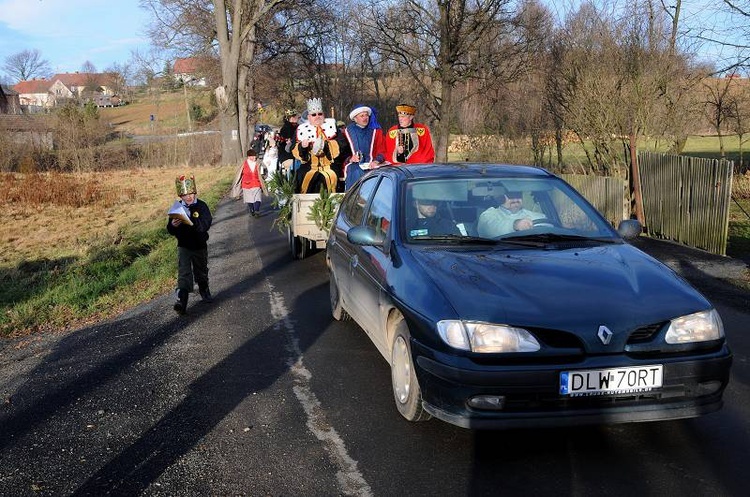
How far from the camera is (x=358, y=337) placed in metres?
6.96

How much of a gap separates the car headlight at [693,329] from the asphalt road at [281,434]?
64cm

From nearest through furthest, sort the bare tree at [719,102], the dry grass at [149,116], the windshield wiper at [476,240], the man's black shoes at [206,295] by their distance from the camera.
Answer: the windshield wiper at [476,240] < the man's black shoes at [206,295] < the bare tree at [719,102] < the dry grass at [149,116]

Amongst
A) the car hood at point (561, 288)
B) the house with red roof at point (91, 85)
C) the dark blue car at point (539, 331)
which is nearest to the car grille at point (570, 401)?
the dark blue car at point (539, 331)

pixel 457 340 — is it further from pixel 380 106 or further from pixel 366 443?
pixel 380 106

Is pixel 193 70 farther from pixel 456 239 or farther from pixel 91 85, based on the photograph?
pixel 91 85

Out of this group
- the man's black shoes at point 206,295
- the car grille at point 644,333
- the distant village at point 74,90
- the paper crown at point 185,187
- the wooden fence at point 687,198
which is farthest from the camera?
the distant village at point 74,90

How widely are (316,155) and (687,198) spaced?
19.1ft

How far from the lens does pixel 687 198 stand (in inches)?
463

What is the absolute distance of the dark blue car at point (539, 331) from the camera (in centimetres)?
401

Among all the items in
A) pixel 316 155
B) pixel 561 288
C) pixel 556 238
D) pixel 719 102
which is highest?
pixel 719 102

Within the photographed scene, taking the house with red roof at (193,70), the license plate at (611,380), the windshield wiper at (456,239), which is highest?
the house with red roof at (193,70)

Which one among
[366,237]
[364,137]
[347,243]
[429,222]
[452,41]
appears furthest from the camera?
[452,41]

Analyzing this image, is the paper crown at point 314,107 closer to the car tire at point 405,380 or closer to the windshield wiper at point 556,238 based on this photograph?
the windshield wiper at point 556,238

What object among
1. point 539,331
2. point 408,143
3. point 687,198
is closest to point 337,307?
point 539,331
